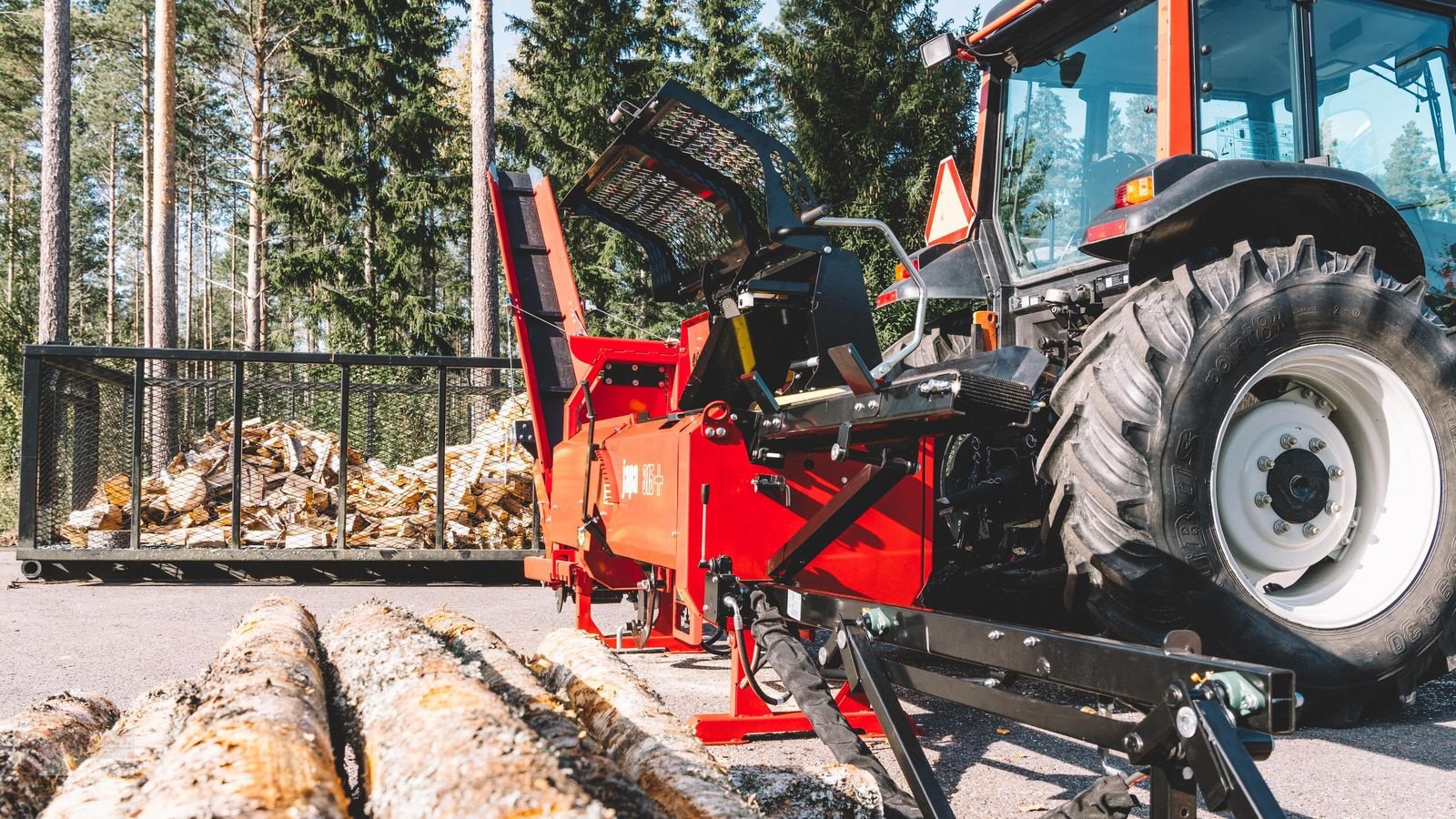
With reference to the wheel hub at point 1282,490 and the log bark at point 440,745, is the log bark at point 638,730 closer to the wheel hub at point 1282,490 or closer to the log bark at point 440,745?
the log bark at point 440,745

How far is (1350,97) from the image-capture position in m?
4.00

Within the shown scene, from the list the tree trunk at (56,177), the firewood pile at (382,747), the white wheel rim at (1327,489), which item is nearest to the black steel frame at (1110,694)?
the firewood pile at (382,747)

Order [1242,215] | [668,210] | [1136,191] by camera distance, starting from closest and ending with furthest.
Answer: [1136,191] → [1242,215] → [668,210]

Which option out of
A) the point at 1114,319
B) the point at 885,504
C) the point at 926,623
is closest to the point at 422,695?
the point at 926,623

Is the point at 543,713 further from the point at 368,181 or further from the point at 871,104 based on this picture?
the point at 368,181

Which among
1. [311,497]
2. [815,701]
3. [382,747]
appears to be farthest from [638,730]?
[311,497]

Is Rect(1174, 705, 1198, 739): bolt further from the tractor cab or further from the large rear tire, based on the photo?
the tractor cab

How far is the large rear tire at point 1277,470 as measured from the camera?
9.56ft

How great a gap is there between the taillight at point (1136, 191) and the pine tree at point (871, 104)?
13.6 m

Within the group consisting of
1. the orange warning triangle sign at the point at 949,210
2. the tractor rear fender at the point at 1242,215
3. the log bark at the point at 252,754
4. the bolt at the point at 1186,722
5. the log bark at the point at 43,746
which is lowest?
the log bark at the point at 43,746

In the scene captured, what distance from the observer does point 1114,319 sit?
3.21m

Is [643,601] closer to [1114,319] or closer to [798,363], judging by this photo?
[798,363]

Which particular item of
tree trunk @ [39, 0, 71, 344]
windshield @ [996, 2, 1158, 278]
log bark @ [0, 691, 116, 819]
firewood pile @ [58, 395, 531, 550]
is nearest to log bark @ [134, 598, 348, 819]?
log bark @ [0, 691, 116, 819]

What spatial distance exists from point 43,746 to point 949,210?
169 inches
